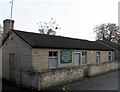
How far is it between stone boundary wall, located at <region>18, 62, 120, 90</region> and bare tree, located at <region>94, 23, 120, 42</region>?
1517 inches

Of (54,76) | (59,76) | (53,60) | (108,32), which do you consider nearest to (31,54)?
(54,76)

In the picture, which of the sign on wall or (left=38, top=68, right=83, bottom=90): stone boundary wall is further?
the sign on wall

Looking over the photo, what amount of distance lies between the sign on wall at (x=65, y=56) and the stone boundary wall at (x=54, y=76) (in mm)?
1417

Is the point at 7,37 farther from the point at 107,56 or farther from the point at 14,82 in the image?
the point at 107,56

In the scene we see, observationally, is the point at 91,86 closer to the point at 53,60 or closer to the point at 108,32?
the point at 53,60

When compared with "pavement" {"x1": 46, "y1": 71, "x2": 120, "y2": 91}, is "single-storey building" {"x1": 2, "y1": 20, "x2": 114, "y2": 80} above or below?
above

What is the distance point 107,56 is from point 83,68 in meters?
9.56

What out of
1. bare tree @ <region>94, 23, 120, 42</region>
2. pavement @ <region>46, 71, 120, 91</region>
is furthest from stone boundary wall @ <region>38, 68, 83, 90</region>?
Answer: bare tree @ <region>94, 23, 120, 42</region>

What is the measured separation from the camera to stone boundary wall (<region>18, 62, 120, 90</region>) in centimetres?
1159

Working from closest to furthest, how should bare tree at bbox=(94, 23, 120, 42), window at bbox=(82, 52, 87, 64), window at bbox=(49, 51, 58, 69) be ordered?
1. window at bbox=(49, 51, 58, 69)
2. window at bbox=(82, 52, 87, 64)
3. bare tree at bbox=(94, 23, 120, 42)

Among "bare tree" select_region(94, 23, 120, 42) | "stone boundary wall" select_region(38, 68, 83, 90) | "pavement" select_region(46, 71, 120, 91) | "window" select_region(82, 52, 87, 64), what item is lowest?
"pavement" select_region(46, 71, 120, 91)

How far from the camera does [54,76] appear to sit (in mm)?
12875

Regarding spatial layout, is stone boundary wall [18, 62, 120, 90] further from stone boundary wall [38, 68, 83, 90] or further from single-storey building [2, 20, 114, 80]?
single-storey building [2, 20, 114, 80]

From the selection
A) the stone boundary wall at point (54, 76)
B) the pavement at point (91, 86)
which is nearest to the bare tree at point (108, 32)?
the stone boundary wall at point (54, 76)
